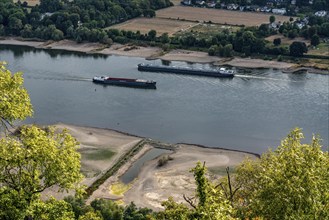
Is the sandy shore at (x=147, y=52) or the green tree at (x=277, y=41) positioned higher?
the green tree at (x=277, y=41)

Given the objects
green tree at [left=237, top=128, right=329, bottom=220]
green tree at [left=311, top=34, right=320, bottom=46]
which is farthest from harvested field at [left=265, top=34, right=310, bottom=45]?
green tree at [left=237, top=128, right=329, bottom=220]

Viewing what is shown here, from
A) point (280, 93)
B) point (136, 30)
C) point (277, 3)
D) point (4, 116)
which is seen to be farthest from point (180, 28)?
point (4, 116)

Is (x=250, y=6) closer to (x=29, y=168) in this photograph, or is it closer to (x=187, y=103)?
(x=187, y=103)

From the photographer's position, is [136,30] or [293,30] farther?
[136,30]

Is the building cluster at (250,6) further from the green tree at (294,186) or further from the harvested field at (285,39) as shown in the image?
the green tree at (294,186)

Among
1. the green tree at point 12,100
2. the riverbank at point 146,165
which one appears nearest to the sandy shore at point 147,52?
the riverbank at point 146,165

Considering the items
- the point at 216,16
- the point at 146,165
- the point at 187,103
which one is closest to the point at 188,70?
the point at 187,103

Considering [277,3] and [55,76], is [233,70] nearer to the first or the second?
[55,76]
